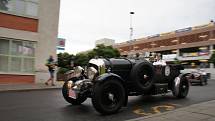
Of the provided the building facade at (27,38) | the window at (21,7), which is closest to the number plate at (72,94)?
the building facade at (27,38)

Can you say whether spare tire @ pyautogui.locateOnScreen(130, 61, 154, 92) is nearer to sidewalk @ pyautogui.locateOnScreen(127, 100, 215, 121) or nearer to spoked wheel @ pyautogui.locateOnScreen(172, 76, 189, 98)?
sidewalk @ pyautogui.locateOnScreen(127, 100, 215, 121)

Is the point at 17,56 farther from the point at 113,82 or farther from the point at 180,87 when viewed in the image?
the point at 113,82

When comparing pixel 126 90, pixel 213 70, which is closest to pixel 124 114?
pixel 126 90

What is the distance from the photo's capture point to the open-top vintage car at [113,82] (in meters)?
6.45

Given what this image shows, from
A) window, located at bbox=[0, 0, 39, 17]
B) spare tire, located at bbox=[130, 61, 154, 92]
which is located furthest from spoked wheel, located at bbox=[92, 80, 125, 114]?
window, located at bbox=[0, 0, 39, 17]

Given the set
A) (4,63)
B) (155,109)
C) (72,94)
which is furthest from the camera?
(4,63)

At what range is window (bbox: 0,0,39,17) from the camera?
1500cm

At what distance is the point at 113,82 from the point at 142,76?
139 centimetres

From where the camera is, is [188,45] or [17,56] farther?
[188,45]

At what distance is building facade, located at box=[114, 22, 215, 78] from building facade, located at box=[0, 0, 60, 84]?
127 feet

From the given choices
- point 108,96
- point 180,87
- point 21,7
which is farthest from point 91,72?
point 21,7

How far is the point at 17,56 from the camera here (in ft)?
50.6

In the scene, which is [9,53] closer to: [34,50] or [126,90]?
[34,50]

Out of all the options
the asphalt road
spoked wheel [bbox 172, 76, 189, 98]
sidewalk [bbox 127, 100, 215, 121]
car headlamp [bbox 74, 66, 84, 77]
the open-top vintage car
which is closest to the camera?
sidewalk [bbox 127, 100, 215, 121]
